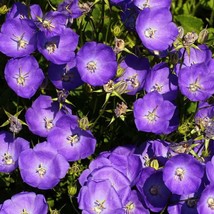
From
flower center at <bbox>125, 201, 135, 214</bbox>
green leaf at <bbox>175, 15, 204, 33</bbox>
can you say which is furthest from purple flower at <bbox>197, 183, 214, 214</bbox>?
green leaf at <bbox>175, 15, 204, 33</bbox>

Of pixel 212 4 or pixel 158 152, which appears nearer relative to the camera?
pixel 158 152

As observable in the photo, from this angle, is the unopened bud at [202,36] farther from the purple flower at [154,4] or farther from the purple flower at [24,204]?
the purple flower at [24,204]

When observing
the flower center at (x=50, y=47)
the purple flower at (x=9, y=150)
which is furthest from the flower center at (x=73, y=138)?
the flower center at (x=50, y=47)

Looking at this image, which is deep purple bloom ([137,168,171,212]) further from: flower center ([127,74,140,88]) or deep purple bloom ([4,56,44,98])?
deep purple bloom ([4,56,44,98])

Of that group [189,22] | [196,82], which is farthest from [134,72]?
[189,22]

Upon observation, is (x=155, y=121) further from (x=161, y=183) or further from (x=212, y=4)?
(x=212, y=4)

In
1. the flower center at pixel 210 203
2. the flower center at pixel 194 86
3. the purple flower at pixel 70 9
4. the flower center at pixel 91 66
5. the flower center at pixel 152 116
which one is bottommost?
the flower center at pixel 210 203

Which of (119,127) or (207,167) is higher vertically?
(207,167)

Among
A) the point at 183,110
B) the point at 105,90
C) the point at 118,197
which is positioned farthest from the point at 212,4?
the point at 118,197
